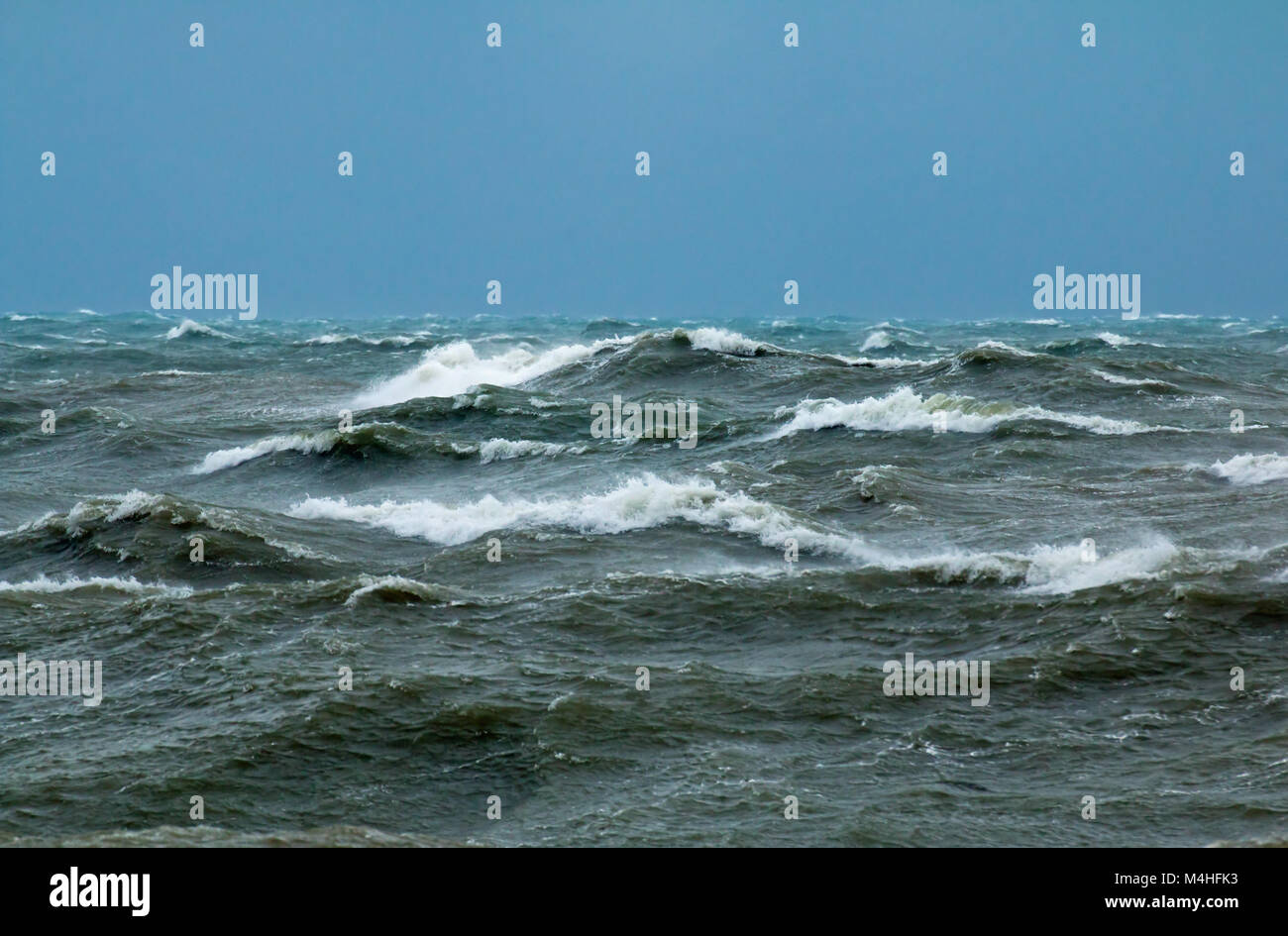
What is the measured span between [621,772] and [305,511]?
13377 millimetres

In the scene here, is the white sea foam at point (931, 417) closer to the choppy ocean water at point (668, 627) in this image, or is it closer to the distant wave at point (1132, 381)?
the choppy ocean water at point (668, 627)

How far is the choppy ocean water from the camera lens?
38.1 ft

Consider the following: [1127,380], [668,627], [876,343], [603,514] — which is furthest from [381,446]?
[876,343]

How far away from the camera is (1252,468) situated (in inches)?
941

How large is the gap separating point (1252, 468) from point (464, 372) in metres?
28.6

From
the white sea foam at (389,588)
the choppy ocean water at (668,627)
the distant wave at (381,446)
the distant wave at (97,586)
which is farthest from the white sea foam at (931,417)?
the distant wave at (97,586)

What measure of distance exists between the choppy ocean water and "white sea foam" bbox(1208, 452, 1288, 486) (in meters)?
0.09

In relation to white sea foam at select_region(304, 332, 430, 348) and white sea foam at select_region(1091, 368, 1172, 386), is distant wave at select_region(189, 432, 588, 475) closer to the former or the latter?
white sea foam at select_region(1091, 368, 1172, 386)

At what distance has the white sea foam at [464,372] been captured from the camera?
43.8 meters

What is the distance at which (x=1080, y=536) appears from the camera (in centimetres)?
1977

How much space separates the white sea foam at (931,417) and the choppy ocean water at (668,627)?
0.15m

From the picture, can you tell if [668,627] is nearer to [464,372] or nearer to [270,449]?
[270,449]

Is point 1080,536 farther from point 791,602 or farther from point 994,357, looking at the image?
point 994,357

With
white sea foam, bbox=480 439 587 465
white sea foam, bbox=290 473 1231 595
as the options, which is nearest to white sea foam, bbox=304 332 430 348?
white sea foam, bbox=480 439 587 465
